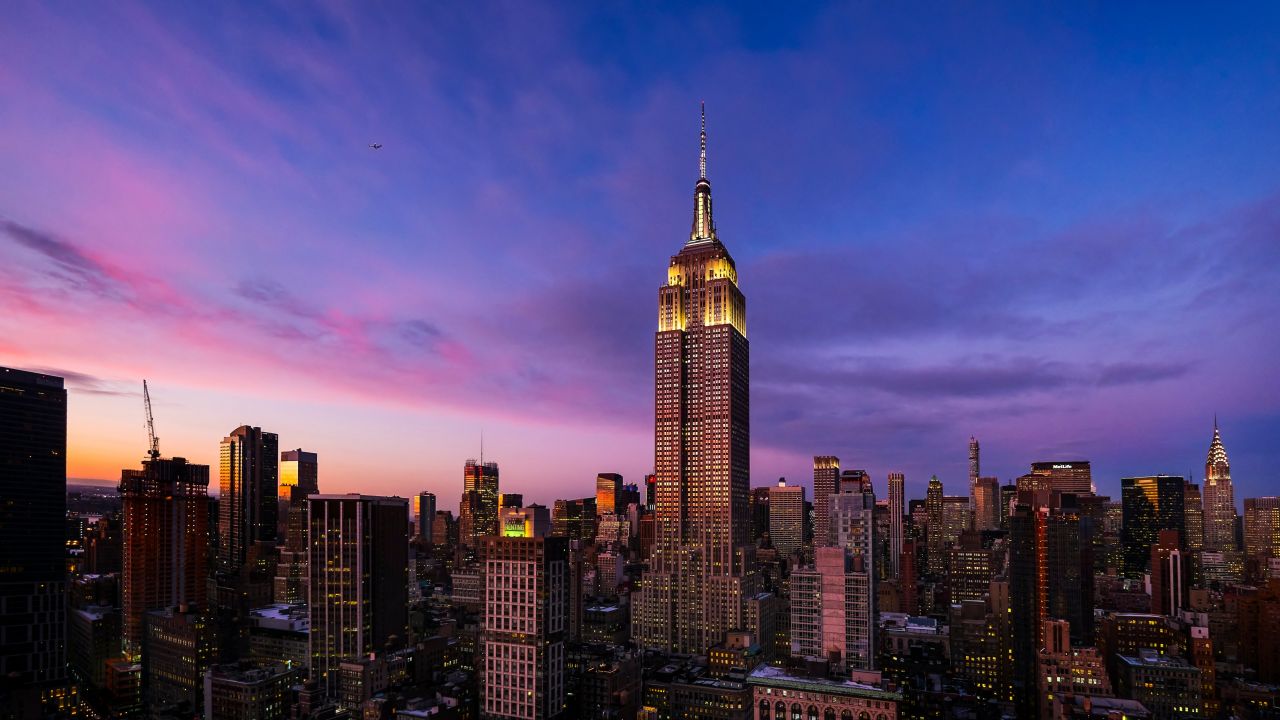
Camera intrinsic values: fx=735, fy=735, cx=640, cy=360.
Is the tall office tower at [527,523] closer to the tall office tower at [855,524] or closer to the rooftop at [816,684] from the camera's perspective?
the rooftop at [816,684]

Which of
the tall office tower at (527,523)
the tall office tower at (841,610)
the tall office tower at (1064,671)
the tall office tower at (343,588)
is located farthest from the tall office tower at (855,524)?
the tall office tower at (343,588)

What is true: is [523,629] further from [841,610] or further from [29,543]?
[29,543]

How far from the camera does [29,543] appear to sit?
625ft

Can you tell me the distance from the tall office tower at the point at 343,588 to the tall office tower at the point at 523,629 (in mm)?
63913

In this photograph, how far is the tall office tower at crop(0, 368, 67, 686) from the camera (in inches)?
7215

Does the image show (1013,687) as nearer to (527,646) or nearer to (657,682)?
(657,682)

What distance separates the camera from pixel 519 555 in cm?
14112

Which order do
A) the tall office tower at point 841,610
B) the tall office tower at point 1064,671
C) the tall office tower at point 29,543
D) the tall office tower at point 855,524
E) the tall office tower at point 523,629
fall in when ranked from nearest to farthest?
the tall office tower at point 523,629
the tall office tower at point 1064,671
the tall office tower at point 841,610
the tall office tower at point 855,524
the tall office tower at point 29,543

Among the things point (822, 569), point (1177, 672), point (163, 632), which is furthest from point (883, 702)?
point (163, 632)

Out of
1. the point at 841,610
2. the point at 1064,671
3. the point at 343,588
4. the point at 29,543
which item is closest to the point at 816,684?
the point at 841,610

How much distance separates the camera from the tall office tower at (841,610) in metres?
167

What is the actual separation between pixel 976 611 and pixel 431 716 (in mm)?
142986

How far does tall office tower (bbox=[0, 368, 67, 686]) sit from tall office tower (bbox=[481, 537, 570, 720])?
126 meters

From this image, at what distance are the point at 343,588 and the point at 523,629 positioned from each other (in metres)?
78.9
